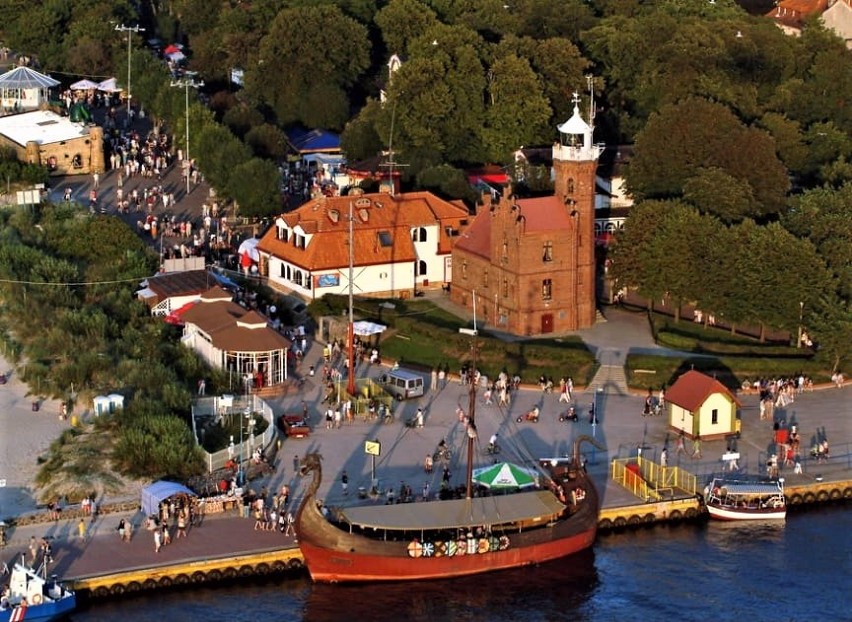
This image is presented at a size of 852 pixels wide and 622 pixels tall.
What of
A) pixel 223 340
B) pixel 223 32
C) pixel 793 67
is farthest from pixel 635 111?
pixel 223 340

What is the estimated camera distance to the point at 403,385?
7619 cm

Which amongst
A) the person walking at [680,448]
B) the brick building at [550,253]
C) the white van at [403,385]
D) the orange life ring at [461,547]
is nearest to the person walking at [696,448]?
the person walking at [680,448]

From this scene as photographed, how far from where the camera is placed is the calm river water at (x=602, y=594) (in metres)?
58.5

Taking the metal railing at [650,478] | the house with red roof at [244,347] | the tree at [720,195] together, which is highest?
the tree at [720,195]

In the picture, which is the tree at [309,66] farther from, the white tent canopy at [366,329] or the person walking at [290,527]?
the person walking at [290,527]

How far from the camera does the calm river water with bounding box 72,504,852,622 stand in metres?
58.5

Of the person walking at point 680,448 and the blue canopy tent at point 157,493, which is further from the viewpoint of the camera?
the person walking at point 680,448

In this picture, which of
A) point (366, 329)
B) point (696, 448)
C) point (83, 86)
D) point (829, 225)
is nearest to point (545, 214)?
point (366, 329)

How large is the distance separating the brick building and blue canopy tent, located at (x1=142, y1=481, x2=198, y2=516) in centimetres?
2485

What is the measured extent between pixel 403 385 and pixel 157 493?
16.3 m

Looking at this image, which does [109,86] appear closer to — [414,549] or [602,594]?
[414,549]

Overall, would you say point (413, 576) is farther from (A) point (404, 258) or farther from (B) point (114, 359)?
(A) point (404, 258)

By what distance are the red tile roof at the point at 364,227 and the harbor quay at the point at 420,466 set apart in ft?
35.0

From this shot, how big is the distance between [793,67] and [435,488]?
241 ft
